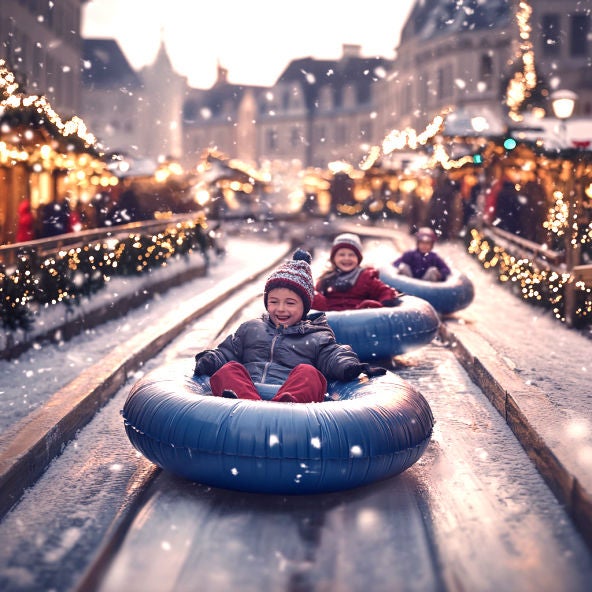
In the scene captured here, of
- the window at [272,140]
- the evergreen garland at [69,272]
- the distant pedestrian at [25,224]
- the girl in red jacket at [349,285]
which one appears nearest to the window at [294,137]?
the window at [272,140]

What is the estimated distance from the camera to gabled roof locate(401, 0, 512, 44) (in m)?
42.3

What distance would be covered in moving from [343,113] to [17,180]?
160 ft

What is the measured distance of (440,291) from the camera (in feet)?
35.7

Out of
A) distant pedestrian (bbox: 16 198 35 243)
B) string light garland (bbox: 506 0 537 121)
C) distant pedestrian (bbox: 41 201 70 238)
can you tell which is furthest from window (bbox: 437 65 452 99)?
distant pedestrian (bbox: 16 198 35 243)

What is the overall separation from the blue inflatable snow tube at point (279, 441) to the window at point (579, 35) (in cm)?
3472

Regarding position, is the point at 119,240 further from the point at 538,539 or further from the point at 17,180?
the point at 538,539

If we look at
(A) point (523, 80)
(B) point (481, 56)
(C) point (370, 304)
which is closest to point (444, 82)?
(B) point (481, 56)

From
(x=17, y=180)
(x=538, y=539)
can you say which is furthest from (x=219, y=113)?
(x=538, y=539)

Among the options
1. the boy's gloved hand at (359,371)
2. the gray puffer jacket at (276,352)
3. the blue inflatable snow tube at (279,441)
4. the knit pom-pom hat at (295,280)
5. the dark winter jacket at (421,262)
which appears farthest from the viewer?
the dark winter jacket at (421,262)

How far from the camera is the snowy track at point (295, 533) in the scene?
3.45m

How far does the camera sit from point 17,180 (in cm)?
1923

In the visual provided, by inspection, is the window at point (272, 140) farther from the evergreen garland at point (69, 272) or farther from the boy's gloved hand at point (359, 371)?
the boy's gloved hand at point (359, 371)

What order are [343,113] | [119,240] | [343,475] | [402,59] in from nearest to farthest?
[343,475] < [119,240] < [402,59] < [343,113]

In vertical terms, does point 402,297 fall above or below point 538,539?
above
